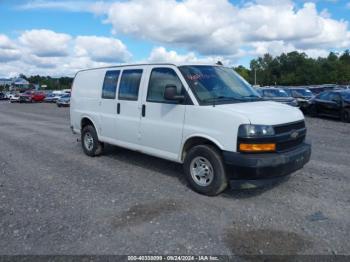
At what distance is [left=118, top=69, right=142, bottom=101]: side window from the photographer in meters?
6.73

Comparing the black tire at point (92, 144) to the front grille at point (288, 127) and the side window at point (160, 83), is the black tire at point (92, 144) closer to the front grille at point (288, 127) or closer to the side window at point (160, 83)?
the side window at point (160, 83)

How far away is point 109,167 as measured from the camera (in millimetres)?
7484

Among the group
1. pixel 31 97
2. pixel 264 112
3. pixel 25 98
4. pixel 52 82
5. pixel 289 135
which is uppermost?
pixel 52 82

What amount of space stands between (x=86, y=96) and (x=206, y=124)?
407cm

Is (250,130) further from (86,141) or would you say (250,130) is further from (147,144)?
(86,141)

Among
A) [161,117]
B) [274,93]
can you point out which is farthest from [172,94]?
[274,93]

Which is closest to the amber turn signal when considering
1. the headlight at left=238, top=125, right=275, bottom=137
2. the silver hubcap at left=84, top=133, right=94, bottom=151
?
the headlight at left=238, top=125, right=275, bottom=137

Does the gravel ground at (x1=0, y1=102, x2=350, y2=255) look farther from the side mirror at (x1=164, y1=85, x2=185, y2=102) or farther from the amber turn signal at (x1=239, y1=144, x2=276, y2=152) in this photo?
the side mirror at (x1=164, y1=85, x2=185, y2=102)

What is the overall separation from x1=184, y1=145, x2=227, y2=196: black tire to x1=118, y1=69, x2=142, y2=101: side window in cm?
183

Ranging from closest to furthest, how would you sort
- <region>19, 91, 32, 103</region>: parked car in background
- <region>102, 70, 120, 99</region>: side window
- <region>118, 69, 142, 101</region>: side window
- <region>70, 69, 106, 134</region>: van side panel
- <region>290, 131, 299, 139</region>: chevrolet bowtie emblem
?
<region>290, 131, 299, 139</region>: chevrolet bowtie emblem → <region>118, 69, 142, 101</region>: side window → <region>102, 70, 120, 99</region>: side window → <region>70, 69, 106, 134</region>: van side panel → <region>19, 91, 32, 103</region>: parked car in background

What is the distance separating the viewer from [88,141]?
858cm

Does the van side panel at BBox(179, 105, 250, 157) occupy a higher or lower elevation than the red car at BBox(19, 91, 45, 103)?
higher

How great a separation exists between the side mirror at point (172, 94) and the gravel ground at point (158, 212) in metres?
1.51

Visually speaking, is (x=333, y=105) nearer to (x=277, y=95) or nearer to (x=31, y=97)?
(x=277, y=95)
